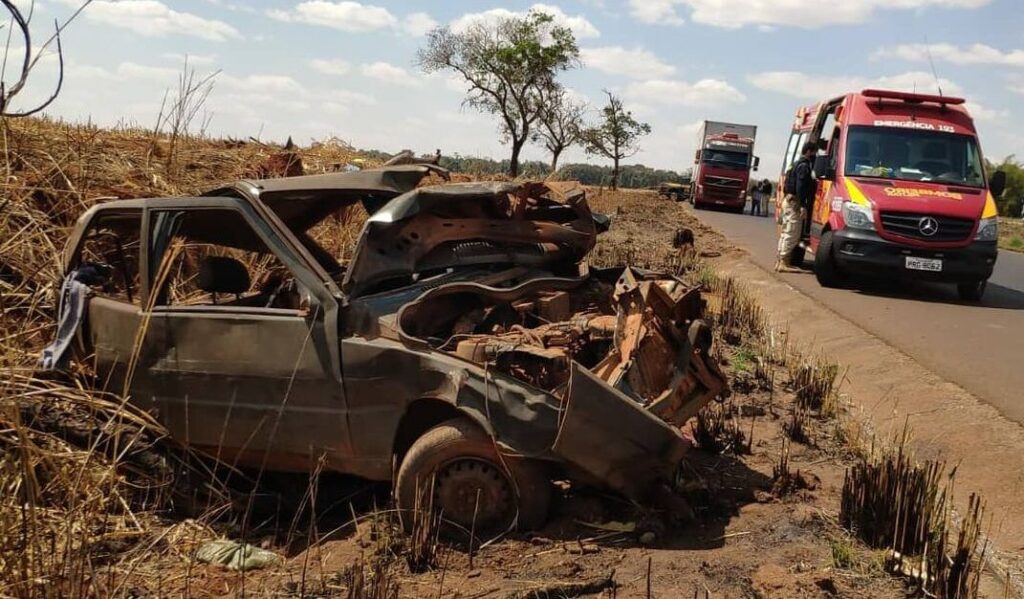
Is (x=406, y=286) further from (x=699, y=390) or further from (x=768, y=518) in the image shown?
(x=768, y=518)

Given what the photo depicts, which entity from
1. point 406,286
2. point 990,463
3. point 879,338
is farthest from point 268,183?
point 879,338

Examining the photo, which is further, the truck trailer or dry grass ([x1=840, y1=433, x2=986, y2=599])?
the truck trailer

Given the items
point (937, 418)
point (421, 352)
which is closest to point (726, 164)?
point (937, 418)

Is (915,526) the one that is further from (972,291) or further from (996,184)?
(996,184)

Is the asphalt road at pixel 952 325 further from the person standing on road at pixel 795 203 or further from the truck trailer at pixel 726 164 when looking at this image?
the truck trailer at pixel 726 164

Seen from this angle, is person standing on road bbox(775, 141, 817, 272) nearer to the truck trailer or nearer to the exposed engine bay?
the exposed engine bay

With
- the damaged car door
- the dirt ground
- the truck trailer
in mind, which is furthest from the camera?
the truck trailer

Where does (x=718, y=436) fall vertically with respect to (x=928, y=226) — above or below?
below

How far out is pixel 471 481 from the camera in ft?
13.4

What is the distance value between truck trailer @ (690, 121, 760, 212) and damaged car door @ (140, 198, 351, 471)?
32.5 m

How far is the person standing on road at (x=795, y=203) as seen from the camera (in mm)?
13406

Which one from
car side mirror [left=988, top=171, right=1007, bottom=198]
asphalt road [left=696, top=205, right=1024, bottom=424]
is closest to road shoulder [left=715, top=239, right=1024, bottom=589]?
asphalt road [left=696, top=205, right=1024, bottom=424]

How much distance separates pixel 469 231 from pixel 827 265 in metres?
8.81

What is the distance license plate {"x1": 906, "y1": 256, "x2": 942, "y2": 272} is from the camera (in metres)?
11.3
